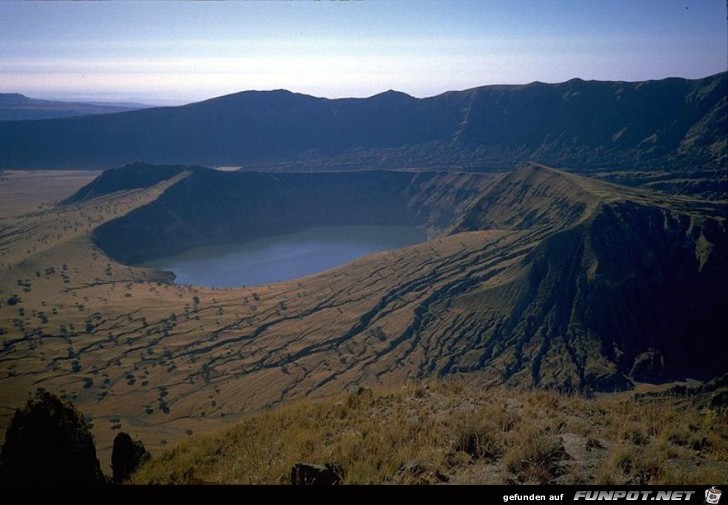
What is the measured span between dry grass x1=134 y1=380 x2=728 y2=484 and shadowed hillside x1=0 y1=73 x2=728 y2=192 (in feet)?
363

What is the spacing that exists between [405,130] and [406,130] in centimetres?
32

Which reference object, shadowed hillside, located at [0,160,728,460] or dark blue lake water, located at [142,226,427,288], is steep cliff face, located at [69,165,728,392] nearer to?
shadowed hillside, located at [0,160,728,460]

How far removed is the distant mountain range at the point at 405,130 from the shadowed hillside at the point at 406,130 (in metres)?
0.31

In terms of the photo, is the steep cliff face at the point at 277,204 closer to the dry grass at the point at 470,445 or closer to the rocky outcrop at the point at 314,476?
the dry grass at the point at 470,445

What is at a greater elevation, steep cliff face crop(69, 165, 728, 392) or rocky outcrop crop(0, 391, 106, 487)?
rocky outcrop crop(0, 391, 106, 487)

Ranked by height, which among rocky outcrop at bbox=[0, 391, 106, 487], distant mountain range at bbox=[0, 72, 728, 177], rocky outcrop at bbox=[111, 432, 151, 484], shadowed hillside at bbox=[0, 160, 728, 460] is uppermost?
distant mountain range at bbox=[0, 72, 728, 177]

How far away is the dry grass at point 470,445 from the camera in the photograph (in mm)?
7242

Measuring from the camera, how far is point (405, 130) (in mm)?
151000

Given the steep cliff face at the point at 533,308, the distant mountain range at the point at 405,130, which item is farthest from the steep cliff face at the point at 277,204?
the steep cliff face at the point at 533,308

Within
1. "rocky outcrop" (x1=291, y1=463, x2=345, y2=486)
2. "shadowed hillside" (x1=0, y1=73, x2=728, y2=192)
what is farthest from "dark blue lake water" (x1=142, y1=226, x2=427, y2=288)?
"rocky outcrop" (x1=291, y1=463, x2=345, y2=486)

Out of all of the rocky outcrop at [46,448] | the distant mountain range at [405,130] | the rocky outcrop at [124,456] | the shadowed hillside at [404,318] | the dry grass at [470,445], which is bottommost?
the shadowed hillside at [404,318]

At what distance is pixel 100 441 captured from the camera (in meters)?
26.2

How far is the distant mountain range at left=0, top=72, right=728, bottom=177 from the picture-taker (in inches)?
4781

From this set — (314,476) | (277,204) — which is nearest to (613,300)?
(314,476)
